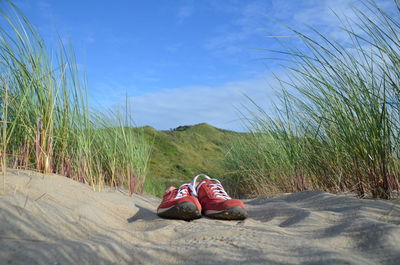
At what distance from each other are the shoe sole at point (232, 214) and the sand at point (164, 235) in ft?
0.14

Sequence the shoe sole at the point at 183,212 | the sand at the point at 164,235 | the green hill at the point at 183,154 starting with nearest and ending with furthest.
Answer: the sand at the point at 164,235
the shoe sole at the point at 183,212
the green hill at the point at 183,154

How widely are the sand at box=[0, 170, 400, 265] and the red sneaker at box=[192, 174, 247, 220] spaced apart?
5 centimetres

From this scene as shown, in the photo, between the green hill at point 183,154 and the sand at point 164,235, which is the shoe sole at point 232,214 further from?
the green hill at point 183,154

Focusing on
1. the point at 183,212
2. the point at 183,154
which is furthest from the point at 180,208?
the point at 183,154

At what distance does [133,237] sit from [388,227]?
1097 millimetres

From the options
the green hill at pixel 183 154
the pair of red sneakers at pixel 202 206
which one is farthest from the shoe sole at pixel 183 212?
the green hill at pixel 183 154

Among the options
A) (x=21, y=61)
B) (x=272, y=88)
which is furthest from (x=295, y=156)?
(x=21, y=61)

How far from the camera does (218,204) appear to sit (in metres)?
2.08

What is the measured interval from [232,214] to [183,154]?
7952mm

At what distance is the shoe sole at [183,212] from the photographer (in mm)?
1963

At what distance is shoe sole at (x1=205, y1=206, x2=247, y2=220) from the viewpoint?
6.59ft

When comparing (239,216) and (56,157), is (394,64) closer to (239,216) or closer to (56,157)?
(239,216)

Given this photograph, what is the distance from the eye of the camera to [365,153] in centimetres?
222

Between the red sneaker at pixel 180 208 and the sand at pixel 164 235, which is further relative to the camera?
the red sneaker at pixel 180 208
